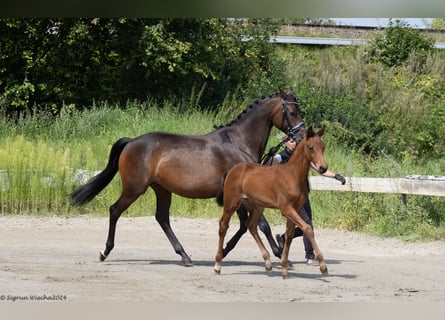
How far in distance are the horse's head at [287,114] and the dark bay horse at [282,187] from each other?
0.86 metres

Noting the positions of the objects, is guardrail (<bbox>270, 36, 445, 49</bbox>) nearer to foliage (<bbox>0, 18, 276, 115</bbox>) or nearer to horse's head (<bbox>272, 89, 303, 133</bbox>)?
foliage (<bbox>0, 18, 276, 115</bbox>)

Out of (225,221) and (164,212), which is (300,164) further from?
(164,212)

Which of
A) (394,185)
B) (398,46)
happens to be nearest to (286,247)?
(394,185)

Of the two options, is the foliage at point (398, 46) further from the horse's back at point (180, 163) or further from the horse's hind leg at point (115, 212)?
the horse's hind leg at point (115, 212)

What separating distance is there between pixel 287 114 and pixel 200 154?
1180 millimetres

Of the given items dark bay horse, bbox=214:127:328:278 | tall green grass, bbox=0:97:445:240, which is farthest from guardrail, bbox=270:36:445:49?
dark bay horse, bbox=214:127:328:278

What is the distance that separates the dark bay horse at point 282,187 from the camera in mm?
9188

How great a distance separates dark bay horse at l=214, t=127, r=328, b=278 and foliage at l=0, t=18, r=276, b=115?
44.4 ft

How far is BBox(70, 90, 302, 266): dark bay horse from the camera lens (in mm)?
10539

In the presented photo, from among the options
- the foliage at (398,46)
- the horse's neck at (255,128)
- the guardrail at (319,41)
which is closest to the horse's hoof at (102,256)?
the horse's neck at (255,128)

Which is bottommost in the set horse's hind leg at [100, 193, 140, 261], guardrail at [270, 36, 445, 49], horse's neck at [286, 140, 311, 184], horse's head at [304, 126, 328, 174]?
horse's hind leg at [100, 193, 140, 261]

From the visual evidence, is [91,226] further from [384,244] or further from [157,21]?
[157,21]

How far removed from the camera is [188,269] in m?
10.4

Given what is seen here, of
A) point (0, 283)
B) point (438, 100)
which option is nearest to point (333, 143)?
point (438, 100)
